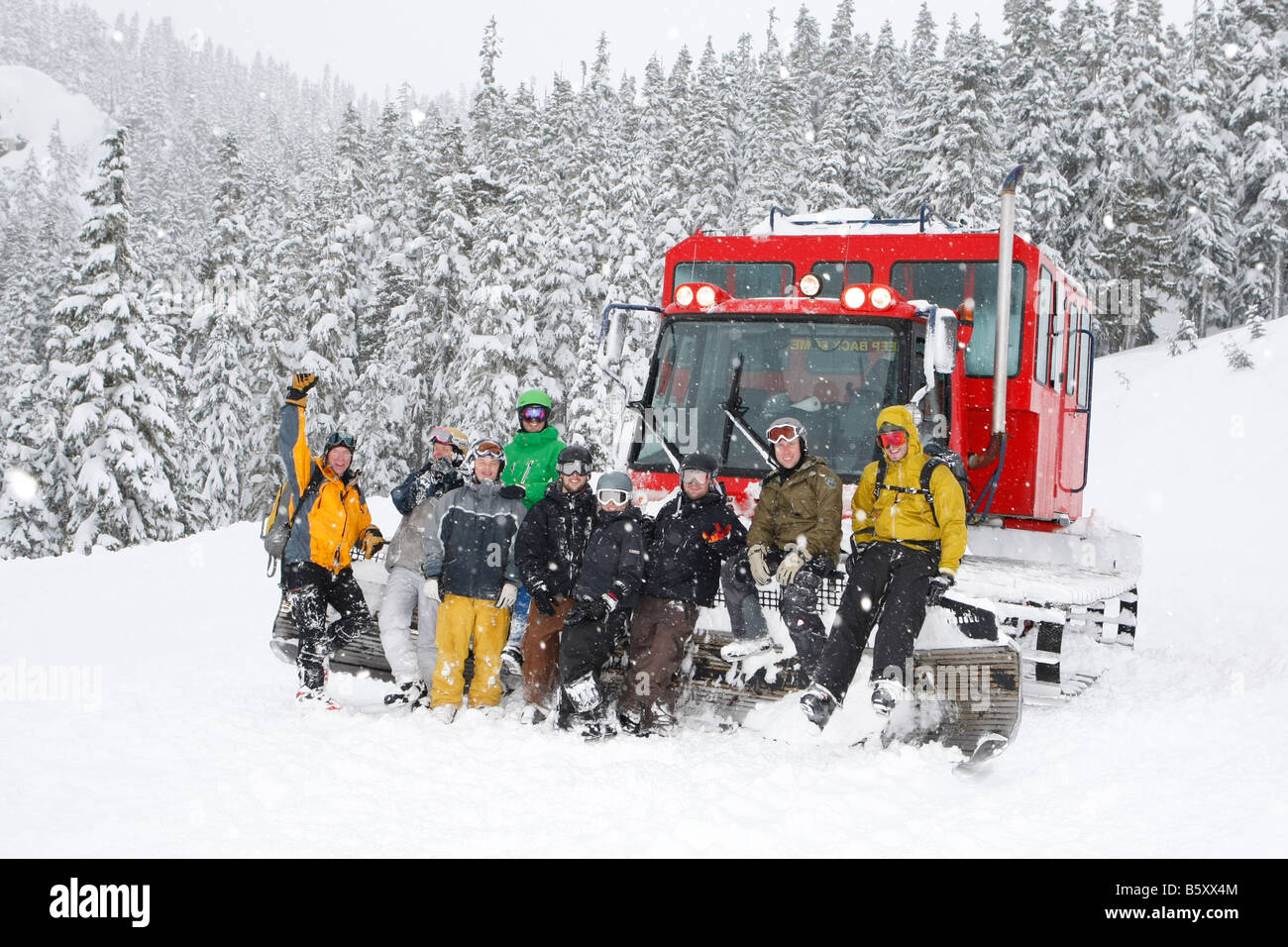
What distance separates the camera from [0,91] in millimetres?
125000

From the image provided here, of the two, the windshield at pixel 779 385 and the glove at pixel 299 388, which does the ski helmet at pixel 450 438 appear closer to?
the glove at pixel 299 388

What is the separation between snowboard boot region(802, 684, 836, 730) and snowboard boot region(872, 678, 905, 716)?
25 centimetres

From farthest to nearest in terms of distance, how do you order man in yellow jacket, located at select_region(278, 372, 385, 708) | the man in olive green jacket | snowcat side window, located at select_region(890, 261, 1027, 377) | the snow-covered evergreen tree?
the snow-covered evergreen tree, snowcat side window, located at select_region(890, 261, 1027, 377), man in yellow jacket, located at select_region(278, 372, 385, 708), the man in olive green jacket

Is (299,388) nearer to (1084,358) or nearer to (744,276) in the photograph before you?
(744,276)

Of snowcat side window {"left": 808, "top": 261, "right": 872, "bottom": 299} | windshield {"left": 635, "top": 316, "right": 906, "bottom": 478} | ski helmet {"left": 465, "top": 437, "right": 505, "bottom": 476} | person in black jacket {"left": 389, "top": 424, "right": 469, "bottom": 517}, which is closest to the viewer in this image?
ski helmet {"left": 465, "top": 437, "right": 505, "bottom": 476}

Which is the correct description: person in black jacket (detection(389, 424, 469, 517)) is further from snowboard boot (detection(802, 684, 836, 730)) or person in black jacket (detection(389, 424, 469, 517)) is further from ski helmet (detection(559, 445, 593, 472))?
snowboard boot (detection(802, 684, 836, 730))

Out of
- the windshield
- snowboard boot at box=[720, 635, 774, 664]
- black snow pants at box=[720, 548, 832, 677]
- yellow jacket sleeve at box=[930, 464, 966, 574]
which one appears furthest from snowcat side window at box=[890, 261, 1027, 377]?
snowboard boot at box=[720, 635, 774, 664]

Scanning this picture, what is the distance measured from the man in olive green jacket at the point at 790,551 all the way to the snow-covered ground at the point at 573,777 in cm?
55

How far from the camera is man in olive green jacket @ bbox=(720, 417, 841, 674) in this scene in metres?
5.84

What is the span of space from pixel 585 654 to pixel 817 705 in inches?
54.4

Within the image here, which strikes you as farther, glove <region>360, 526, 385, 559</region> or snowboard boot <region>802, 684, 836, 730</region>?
glove <region>360, 526, 385, 559</region>

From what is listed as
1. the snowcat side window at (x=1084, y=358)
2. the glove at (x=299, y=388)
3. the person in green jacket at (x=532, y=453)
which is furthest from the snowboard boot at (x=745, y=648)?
the snowcat side window at (x=1084, y=358)

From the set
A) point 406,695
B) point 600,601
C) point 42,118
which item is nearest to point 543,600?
point 600,601

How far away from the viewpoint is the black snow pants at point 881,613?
558 centimetres
